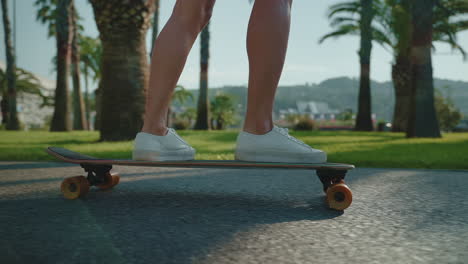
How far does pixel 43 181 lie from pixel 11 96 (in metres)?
22.3

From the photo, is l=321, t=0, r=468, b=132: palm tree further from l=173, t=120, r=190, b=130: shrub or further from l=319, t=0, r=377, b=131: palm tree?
l=173, t=120, r=190, b=130: shrub

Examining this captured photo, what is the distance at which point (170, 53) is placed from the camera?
245 cm

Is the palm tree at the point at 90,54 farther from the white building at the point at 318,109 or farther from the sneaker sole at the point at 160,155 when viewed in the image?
the white building at the point at 318,109

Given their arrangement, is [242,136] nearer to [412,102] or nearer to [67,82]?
Result: [412,102]

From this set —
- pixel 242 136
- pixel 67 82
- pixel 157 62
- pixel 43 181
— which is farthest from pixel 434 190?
pixel 67 82

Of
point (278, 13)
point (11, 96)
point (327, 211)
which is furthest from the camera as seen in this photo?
point (11, 96)

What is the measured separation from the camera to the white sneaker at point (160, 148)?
7.75 ft

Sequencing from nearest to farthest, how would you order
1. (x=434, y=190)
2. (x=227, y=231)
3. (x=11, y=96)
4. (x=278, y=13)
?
(x=227, y=231) < (x=278, y=13) < (x=434, y=190) < (x=11, y=96)

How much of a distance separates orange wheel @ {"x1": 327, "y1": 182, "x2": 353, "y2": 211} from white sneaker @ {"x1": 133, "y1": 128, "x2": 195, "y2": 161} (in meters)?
0.82

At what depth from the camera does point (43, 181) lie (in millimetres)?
3262

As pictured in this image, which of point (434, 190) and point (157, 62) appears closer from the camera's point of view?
point (157, 62)

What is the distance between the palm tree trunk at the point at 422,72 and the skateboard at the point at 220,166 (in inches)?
448

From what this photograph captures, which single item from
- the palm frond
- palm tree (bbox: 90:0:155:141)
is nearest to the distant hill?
the palm frond

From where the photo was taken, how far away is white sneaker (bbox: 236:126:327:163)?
233 centimetres
